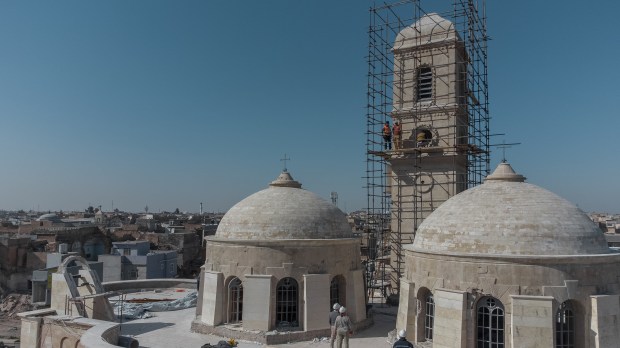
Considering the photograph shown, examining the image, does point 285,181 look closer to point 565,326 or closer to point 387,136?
point 387,136

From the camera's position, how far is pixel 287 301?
2134cm

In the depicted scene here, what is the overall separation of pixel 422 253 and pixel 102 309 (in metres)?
14.3

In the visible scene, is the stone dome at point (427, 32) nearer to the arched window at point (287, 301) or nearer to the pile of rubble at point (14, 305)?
the arched window at point (287, 301)

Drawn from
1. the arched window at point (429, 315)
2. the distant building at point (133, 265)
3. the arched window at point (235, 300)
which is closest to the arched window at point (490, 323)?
the arched window at point (429, 315)

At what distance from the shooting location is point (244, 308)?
20.9m

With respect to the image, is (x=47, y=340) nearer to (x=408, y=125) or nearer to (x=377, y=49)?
(x=408, y=125)

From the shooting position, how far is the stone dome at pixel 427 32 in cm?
2817

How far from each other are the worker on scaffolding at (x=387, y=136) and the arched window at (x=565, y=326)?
1460cm

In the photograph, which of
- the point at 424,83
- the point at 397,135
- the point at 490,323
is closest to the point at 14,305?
the point at 397,135

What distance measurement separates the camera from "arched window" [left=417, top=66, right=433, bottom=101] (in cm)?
2870

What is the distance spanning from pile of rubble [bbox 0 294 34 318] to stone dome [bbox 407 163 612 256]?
40279 mm

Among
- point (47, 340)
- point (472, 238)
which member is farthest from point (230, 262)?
point (472, 238)

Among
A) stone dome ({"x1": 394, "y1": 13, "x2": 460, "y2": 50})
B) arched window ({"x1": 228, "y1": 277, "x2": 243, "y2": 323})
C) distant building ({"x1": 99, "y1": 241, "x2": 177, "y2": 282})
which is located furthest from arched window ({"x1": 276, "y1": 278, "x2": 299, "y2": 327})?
distant building ({"x1": 99, "y1": 241, "x2": 177, "y2": 282})

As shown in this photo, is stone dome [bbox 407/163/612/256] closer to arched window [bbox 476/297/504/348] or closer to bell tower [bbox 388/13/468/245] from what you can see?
arched window [bbox 476/297/504/348]
